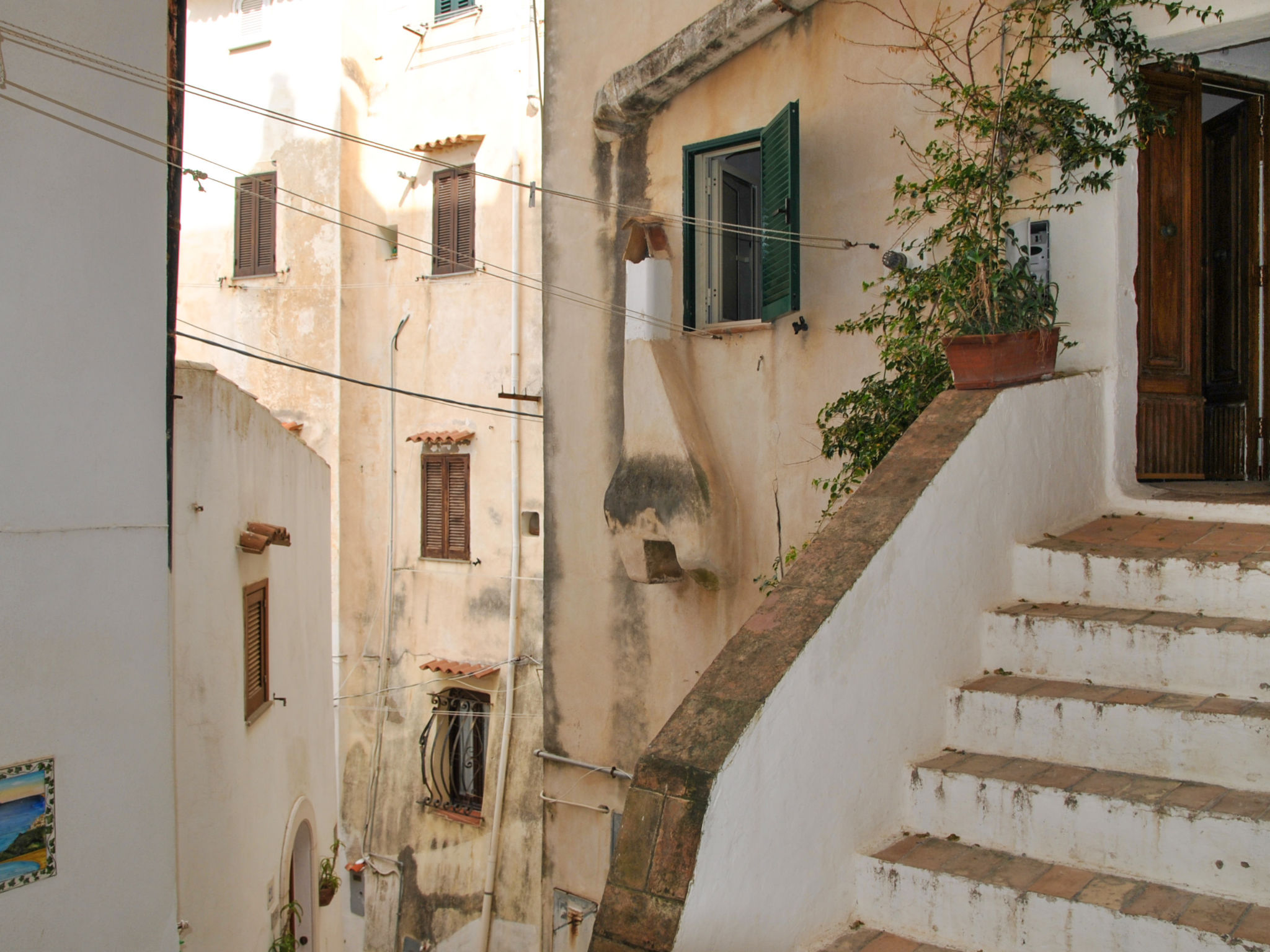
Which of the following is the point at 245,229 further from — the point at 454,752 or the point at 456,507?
the point at 454,752

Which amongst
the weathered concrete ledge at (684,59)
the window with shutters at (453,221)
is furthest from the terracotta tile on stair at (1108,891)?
the window with shutters at (453,221)

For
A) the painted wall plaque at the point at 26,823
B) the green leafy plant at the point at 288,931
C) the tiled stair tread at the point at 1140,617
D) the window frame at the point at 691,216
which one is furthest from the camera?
the green leafy plant at the point at 288,931

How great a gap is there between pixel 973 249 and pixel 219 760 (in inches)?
206

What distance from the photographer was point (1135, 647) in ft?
11.9

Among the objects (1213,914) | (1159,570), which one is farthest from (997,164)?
(1213,914)

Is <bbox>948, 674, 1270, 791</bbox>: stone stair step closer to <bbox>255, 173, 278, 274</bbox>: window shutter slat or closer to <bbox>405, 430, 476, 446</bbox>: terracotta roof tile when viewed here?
<bbox>405, 430, 476, 446</bbox>: terracotta roof tile

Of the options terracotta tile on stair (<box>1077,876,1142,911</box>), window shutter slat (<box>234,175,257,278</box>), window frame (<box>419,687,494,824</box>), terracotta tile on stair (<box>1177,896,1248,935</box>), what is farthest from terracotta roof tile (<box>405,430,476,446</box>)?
terracotta tile on stair (<box>1177,896,1248,935</box>)

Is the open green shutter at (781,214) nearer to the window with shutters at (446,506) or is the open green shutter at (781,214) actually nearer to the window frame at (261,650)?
the window frame at (261,650)

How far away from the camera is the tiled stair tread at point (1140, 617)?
358 centimetres

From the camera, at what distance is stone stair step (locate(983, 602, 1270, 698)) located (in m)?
3.46

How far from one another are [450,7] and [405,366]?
4.63 m

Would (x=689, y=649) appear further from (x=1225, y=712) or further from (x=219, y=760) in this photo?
(x=1225, y=712)

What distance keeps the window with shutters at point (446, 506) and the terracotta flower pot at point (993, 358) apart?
9265 mm

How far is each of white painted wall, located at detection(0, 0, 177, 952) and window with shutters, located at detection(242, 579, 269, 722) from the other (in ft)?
6.59
